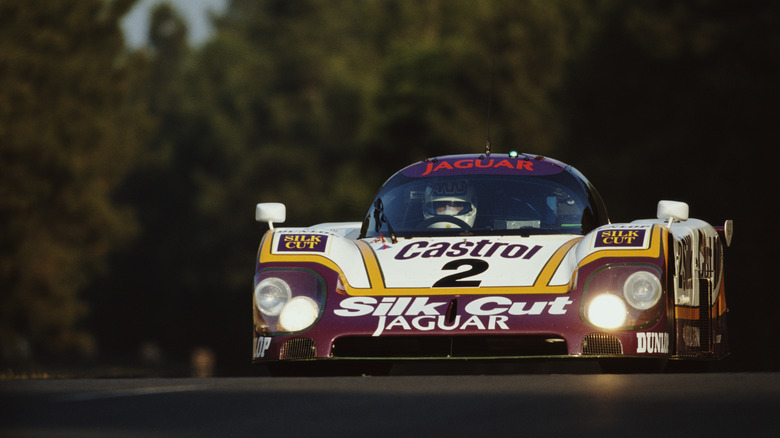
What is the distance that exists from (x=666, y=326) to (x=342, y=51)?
8286 cm

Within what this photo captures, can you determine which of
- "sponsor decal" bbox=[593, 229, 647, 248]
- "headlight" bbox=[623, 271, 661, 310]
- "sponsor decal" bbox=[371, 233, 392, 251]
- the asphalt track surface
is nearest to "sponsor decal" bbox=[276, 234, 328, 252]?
"sponsor decal" bbox=[371, 233, 392, 251]

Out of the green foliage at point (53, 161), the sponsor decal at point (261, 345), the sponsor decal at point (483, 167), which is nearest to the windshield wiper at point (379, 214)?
the sponsor decal at point (483, 167)

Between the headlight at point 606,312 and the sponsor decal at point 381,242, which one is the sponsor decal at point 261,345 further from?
the headlight at point 606,312

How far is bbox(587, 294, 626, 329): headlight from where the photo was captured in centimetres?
823

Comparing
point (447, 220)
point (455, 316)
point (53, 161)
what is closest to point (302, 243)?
point (455, 316)

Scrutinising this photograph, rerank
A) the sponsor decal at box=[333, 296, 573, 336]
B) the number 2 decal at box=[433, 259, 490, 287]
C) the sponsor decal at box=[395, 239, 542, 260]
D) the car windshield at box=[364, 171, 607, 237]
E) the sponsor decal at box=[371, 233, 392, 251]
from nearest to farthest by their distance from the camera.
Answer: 1. the sponsor decal at box=[333, 296, 573, 336]
2. the number 2 decal at box=[433, 259, 490, 287]
3. the sponsor decal at box=[395, 239, 542, 260]
4. the sponsor decal at box=[371, 233, 392, 251]
5. the car windshield at box=[364, 171, 607, 237]

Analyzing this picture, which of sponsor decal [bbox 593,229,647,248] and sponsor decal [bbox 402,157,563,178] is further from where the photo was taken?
sponsor decal [bbox 402,157,563,178]

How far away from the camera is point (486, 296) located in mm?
8305

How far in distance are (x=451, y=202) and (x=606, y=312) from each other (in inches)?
76.1

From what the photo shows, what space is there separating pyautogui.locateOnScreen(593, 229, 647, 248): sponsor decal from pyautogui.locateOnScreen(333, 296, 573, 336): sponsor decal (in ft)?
1.36

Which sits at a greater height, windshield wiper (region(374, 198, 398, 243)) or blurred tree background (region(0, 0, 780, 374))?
blurred tree background (region(0, 0, 780, 374))

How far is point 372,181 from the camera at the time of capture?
57.8 metres

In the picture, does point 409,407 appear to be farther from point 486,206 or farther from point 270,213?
point 486,206

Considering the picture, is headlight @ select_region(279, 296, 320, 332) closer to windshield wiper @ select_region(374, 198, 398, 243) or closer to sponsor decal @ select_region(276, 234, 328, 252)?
sponsor decal @ select_region(276, 234, 328, 252)
